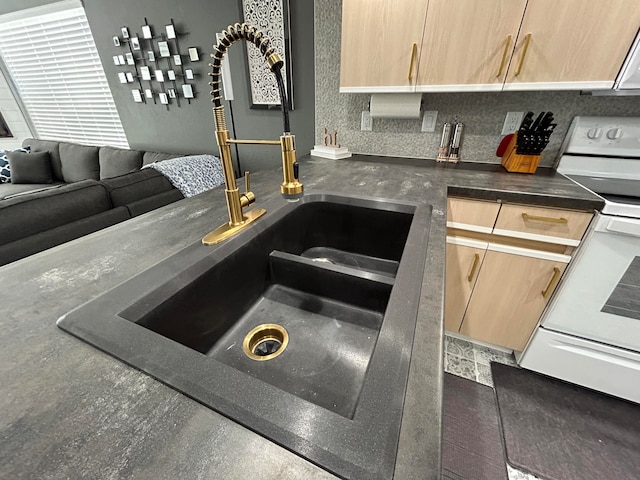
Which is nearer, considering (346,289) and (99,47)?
(346,289)

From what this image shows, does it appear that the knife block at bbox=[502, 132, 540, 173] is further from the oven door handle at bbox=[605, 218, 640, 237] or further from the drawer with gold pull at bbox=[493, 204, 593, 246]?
the oven door handle at bbox=[605, 218, 640, 237]

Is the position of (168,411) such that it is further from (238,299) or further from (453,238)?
(453,238)

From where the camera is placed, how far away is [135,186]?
165 cm

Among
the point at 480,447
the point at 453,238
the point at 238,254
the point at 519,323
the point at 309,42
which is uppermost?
the point at 309,42

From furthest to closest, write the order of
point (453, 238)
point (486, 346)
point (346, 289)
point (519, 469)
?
1. point (486, 346)
2. point (453, 238)
3. point (519, 469)
4. point (346, 289)

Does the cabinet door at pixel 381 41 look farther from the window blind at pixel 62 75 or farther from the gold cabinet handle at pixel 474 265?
the window blind at pixel 62 75

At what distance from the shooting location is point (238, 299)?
2.27ft

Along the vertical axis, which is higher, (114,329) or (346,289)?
(114,329)

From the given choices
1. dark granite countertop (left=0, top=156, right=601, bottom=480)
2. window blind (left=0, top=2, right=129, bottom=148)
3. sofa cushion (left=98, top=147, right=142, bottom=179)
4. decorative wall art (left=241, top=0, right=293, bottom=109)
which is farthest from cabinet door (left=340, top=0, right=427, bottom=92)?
window blind (left=0, top=2, right=129, bottom=148)

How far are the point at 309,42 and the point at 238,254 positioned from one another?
1744 millimetres

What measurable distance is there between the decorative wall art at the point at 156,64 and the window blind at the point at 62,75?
602 mm

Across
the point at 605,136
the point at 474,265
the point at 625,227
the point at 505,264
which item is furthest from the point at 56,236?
the point at 605,136

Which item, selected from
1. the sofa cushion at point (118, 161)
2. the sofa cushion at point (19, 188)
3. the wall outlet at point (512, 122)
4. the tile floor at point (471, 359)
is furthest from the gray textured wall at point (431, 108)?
the sofa cushion at point (19, 188)

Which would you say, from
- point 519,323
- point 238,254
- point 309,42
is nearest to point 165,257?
point 238,254
